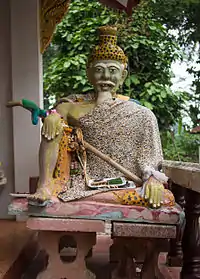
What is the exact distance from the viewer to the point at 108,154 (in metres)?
1.80

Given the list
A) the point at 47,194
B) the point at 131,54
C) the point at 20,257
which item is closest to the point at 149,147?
the point at 47,194

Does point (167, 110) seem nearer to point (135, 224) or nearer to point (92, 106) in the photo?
point (92, 106)

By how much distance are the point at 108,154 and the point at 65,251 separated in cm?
73

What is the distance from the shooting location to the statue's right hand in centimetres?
168

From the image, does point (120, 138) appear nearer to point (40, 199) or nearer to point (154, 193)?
point (154, 193)

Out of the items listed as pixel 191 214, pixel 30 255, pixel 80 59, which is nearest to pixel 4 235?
pixel 30 255

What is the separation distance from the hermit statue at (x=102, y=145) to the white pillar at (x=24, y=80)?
1.06 m

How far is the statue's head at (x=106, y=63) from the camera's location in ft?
6.00

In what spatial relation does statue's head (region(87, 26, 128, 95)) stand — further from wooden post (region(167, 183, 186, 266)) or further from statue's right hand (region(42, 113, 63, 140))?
wooden post (region(167, 183, 186, 266))

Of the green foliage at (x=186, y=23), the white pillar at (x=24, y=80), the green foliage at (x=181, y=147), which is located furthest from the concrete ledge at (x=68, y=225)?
the green foliage at (x=181, y=147)

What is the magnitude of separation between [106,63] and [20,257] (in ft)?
3.18

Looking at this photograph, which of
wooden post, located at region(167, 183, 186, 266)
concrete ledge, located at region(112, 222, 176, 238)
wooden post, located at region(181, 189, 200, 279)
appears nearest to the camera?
concrete ledge, located at region(112, 222, 176, 238)

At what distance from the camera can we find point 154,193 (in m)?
1.60

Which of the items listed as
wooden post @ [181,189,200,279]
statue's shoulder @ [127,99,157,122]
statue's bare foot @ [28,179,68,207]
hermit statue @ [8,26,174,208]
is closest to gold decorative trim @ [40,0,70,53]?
hermit statue @ [8,26,174,208]
